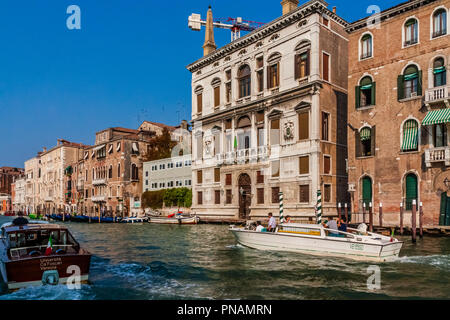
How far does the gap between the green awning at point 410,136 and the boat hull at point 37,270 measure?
1976cm

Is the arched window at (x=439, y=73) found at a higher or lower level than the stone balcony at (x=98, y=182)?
higher

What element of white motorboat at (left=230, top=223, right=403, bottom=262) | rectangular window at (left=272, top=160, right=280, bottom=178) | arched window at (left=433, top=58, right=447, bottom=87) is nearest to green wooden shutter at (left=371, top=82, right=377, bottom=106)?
arched window at (left=433, top=58, right=447, bottom=87)

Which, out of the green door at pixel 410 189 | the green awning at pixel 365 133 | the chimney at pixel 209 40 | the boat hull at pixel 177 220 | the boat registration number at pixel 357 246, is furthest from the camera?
the chimney at pixel 209 40

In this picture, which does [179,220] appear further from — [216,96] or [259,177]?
[216,96]

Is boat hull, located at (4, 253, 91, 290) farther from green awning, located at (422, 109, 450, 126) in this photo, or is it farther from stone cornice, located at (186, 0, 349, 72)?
stone cornice, located at (186, 0, 349, 72)

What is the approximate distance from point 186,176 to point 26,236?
3296 centimetres

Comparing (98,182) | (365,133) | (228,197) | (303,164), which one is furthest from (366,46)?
(98,182)

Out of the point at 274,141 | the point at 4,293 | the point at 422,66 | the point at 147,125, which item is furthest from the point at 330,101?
the point at 147,125

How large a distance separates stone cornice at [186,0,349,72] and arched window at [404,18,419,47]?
618cm

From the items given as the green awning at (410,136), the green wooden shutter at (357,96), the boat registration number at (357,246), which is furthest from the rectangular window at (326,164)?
the boat registration number at (357,246)

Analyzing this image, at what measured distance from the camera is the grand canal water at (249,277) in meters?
9.34

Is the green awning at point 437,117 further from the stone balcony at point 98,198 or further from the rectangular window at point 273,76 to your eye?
the stone balcony at point 98,198

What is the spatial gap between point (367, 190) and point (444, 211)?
4628 millimetres
